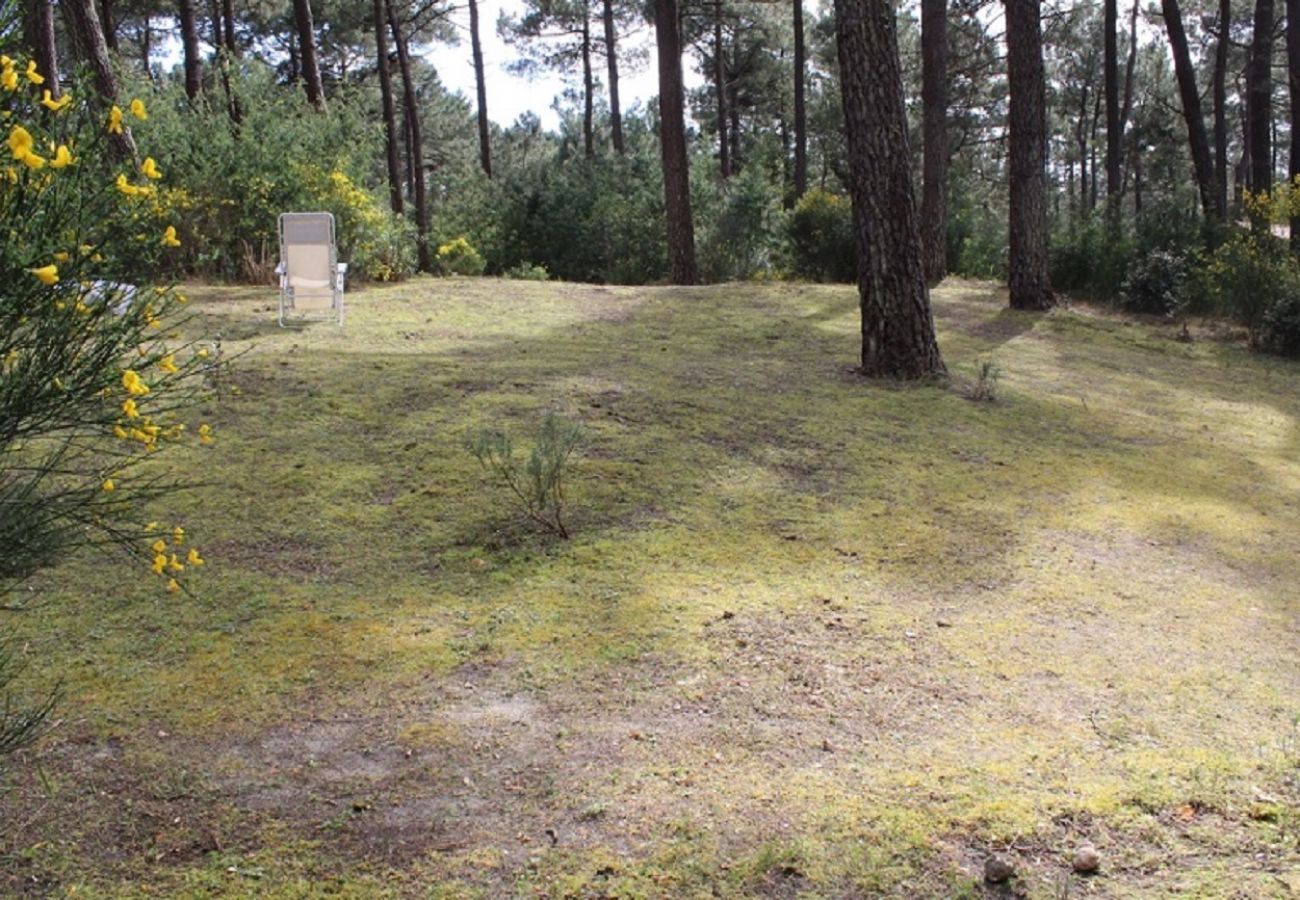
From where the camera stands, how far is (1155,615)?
13.3ft

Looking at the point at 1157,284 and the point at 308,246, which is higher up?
the point at 308,246

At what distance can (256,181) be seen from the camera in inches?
409

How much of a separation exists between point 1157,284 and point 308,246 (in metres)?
9.41

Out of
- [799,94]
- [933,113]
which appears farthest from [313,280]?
[799,94]

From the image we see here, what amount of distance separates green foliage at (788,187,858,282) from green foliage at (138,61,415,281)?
598 cm

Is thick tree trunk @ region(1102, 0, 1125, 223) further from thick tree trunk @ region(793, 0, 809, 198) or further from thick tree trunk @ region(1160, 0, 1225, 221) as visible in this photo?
thick tree trunk @ region(793, 0, 809, 198)

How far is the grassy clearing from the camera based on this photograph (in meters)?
2.47

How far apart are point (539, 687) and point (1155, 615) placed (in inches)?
94.0

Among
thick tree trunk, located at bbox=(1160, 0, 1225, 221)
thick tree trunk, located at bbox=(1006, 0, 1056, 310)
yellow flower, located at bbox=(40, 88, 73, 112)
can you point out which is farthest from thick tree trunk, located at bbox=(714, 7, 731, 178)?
yellow flower, located at bbox=(40, 88, 73, 112)

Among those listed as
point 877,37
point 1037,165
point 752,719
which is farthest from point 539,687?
point 1037,165

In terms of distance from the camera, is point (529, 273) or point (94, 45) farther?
point (529, 273)

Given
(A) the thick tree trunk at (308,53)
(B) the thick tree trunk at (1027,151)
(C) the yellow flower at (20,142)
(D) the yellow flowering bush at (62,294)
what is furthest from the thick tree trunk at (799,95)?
(C) the yellow flower at (20,142)

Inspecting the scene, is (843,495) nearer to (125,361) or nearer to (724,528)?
(724,528)

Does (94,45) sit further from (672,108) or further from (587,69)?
(587,69)
